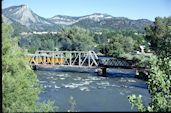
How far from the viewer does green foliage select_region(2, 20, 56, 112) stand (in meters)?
4.14

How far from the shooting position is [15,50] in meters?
4.94

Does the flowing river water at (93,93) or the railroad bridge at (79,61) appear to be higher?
the railroad bridge at (79,61)

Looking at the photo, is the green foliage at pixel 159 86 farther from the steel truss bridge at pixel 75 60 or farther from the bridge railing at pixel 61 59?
the bridge railing at pixel 61 59

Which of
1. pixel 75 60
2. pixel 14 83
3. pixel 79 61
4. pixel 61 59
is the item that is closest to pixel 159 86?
pixel 14 83

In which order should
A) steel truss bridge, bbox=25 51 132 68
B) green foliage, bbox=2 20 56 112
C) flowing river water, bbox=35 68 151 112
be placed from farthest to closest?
steel truss bridge, bbox=25 51 132 68
flowing river water, bbox=35 68 151 112
green foliage, bbox=2 20 56 112

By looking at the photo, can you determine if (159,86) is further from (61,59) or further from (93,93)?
(61,59)

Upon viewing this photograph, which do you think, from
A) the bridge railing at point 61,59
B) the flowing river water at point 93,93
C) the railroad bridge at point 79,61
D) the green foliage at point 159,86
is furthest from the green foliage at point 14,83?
the bridge railing at point 61,59

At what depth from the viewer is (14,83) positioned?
14.3 ft

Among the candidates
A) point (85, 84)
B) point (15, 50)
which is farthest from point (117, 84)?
point (15, 50)

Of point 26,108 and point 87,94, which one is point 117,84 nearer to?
point 87,94

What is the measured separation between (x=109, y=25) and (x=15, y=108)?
5524 inches

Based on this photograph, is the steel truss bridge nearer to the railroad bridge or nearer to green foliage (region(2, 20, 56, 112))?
the railroad bridge

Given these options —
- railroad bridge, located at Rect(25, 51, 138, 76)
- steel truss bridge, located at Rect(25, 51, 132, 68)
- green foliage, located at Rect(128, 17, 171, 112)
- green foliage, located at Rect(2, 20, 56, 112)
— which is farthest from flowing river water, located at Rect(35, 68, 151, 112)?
green foliage, located at Rect(128, 17, 171, 112)

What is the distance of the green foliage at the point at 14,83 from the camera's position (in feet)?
13.6
